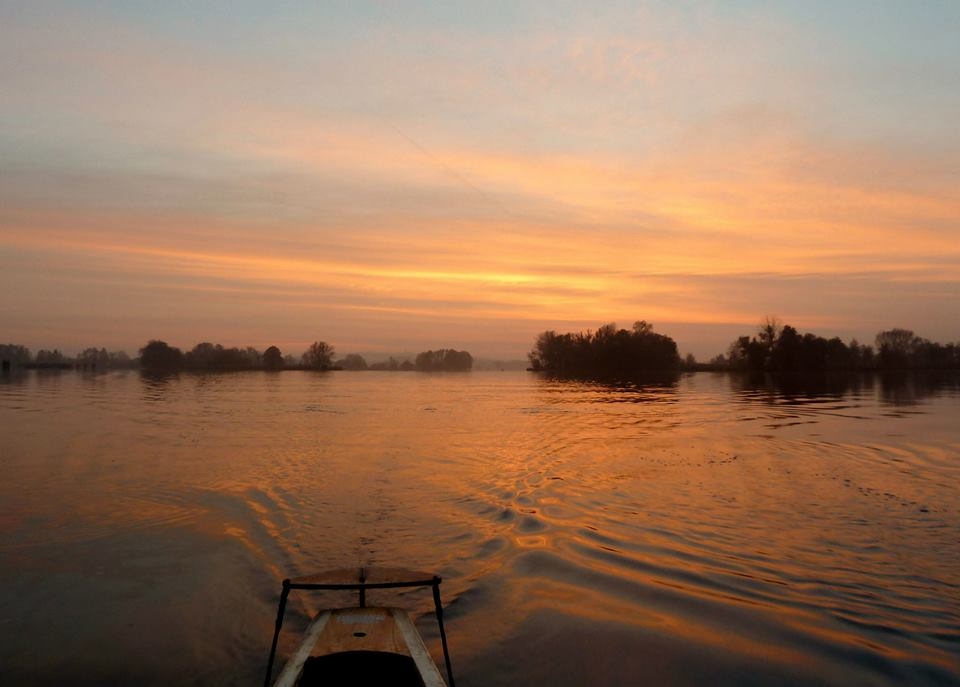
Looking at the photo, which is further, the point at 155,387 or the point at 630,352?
the point at 630,352

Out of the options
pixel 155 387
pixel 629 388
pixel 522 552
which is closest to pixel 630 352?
pixel 629 388

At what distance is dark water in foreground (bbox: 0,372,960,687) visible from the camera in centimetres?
813

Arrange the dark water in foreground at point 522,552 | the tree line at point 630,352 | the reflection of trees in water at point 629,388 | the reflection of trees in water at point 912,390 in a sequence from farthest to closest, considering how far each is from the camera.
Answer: the tree line at point 630,352 < the reflection of trees in water at point 629,388 < the reflection of trees in water at point 912,390 < the dark water in foreground at point 522,552

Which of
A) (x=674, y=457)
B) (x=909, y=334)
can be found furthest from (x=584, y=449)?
(x=909, y=334)

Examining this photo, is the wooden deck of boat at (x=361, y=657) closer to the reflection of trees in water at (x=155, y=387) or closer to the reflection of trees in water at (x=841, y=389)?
the reflection of trees in water at (x=841, y=389)

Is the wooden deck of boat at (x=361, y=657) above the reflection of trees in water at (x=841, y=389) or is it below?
below

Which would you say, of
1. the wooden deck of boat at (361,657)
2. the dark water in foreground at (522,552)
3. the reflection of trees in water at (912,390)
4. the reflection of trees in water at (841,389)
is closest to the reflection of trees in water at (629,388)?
the reflection of trees in water at (841,389)

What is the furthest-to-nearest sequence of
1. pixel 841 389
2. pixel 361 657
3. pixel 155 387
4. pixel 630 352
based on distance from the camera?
pixel 630 352, pixel 155 387, pixel 841 389, pixel 361 657

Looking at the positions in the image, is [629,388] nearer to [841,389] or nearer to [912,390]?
[841,389]

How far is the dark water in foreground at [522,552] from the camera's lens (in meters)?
8.13

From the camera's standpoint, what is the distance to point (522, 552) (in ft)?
41.1

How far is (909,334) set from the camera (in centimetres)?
19112

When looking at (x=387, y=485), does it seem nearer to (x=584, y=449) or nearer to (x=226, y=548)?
(x=226, y=548)

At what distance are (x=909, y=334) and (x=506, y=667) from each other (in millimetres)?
222348
